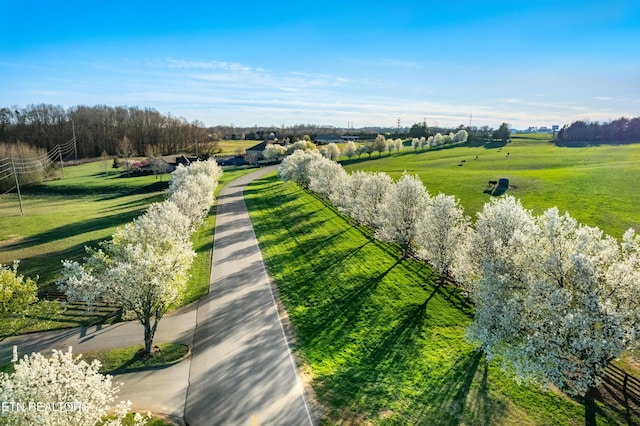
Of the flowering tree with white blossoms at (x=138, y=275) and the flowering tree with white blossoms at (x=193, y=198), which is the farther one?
the flowering tree with white blossoms at (x=193, y=198)

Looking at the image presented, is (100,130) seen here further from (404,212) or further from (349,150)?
(404,212)

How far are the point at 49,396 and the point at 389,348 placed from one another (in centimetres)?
1918

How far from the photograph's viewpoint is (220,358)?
76.6ft

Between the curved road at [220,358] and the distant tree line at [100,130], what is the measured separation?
419ft

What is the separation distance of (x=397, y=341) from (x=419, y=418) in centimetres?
714

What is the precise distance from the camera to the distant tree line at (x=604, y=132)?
153375mm

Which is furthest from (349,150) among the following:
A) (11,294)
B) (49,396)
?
(49,396)

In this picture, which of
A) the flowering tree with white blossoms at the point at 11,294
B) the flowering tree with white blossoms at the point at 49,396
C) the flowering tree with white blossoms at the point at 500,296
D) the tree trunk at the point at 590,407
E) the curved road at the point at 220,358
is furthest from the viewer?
the flowering tree with white blossoms at the point at 11,294

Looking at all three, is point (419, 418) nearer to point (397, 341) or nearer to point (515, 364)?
point (515, 364)

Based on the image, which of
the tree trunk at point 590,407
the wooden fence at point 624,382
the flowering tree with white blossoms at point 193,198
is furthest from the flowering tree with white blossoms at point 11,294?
the wooden fence at point 624,382

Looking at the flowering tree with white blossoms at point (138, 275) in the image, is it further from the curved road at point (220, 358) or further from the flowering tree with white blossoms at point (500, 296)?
the flowering tree with white blossoms at point (500, 296)

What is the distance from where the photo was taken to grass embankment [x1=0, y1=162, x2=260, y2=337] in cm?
2955

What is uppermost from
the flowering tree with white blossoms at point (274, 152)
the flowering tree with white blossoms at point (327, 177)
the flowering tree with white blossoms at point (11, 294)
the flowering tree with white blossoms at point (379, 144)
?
the flowering tree with white blossoms at point (379, 144)

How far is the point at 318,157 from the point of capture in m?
87.1
